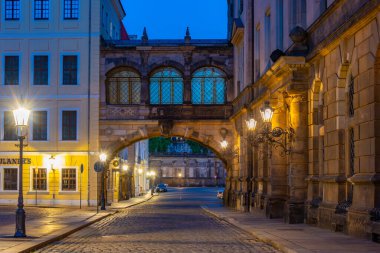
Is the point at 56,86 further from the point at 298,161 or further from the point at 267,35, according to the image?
the point at 298,161

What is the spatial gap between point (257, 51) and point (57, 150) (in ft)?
51.9

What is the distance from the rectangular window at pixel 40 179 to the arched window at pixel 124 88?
19.0 ft

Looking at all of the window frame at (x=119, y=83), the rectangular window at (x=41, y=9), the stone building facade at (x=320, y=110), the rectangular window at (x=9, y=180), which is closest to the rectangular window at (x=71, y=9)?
the rectangular window at (x=41, y=9)

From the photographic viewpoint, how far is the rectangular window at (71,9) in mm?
46125

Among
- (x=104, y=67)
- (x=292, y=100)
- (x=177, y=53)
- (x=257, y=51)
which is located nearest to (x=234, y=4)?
(x=177, y=53)

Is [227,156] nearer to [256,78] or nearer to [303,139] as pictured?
[256,78]

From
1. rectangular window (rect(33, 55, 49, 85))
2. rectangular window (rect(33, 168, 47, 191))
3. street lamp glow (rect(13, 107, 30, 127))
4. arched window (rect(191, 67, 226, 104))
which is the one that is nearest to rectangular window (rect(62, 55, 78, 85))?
rectangular window (rect(33, 55, 49, 85))

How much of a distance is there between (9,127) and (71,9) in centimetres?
790

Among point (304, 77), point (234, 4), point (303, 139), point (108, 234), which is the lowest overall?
point (108, 234)

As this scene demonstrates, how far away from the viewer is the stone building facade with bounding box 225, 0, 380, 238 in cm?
1745

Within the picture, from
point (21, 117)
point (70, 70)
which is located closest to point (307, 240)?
point (21, 117)

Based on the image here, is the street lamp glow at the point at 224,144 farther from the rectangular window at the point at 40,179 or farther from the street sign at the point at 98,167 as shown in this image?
the rectangular window at the point at 40,179

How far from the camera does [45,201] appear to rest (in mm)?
46250

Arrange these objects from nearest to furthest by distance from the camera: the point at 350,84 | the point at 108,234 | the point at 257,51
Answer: the point at 350,84, the point at 108,234, the point at 257,51
